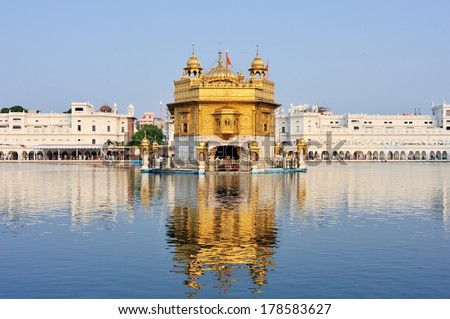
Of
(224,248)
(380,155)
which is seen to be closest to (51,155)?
(380,155)

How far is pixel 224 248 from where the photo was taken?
1387 centimetres

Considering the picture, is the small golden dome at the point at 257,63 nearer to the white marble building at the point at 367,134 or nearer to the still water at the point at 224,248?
the still water at the point at 224,248

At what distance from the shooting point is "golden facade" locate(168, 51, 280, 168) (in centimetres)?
5416

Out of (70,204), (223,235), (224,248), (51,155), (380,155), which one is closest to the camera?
(224,248)

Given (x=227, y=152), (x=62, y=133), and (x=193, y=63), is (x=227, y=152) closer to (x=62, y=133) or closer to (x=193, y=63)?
(x=193, y=63)

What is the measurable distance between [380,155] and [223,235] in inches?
3822

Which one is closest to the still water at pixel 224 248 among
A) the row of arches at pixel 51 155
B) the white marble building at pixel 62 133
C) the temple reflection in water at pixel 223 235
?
the temple reflection in water at pixel 223 235

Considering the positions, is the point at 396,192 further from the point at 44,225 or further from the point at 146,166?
the point at 146,166

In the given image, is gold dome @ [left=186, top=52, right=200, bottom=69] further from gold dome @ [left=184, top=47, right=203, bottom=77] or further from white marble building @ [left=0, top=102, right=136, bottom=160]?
white marble building @ [left=0, top=102, right=136, bottom=160]

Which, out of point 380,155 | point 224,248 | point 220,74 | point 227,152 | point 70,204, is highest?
point 220,74

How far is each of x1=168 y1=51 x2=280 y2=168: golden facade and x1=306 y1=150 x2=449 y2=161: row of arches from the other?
49.2 meters

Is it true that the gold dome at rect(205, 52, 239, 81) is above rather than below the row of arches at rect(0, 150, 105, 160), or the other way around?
above

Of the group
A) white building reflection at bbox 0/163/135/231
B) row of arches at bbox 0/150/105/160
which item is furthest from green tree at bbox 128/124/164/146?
white building reflection at bbox 0/163/135/231

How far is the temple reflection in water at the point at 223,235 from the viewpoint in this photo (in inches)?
463
